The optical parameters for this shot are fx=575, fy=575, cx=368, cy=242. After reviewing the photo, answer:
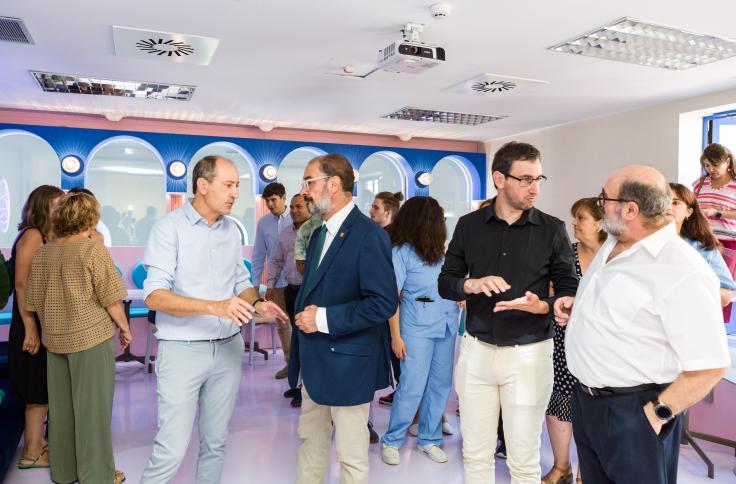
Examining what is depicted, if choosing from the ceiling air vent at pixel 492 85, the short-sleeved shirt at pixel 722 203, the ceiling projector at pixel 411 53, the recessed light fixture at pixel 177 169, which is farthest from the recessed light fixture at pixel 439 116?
the short-sleeved shirt at pixel 722 203

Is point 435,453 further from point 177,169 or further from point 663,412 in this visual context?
point 177,169

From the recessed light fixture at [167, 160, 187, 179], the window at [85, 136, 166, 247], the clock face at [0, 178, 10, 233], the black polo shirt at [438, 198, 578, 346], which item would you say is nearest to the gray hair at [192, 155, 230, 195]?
the black polo shirt at [438, 198, 578, 346]

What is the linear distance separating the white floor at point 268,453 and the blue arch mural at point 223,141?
3.68m

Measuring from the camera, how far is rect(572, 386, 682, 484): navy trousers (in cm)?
176

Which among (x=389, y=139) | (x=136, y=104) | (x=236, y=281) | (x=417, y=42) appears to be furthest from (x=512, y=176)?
(x=389, y=139)

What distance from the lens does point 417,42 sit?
428 centimetres

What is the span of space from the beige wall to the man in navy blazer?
534 centimetres

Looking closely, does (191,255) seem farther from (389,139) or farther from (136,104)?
(389,139)

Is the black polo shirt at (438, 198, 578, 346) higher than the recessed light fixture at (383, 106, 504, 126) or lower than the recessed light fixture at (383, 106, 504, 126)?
lower

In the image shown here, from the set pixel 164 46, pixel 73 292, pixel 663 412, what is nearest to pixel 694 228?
pixel 663 412

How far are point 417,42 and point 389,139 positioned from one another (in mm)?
4893

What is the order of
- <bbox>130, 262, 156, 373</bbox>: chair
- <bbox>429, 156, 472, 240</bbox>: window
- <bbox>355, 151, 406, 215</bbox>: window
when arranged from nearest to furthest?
<bbox>130, 262, 156, 373</bbox>: chair < <bbox>355, 151, 406, 215</bbox>: window < <bbox>429, 156, 472, 240</bbox>: window

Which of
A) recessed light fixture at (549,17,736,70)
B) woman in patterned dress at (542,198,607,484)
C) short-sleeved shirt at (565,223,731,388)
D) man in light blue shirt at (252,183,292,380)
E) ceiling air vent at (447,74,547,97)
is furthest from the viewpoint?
ceiling air vent at (447,74,547,97)

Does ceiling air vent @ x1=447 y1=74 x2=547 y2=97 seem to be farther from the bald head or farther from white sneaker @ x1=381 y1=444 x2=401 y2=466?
the bald head
